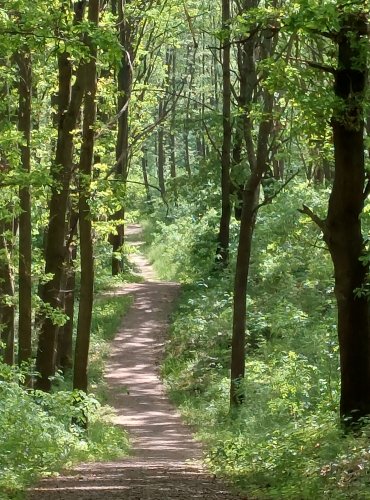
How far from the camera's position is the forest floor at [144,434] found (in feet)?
26.6

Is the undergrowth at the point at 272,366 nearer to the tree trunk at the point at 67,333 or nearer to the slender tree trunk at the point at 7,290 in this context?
the tree trunk at the point at 67,333

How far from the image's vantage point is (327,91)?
9.31 metres

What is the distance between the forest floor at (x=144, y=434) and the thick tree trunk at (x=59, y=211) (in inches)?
94.4

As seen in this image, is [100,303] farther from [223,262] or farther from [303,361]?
[303,361]

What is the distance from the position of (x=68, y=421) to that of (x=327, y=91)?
7.16 m

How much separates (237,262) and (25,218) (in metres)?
4.01

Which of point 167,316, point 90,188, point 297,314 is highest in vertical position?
point 90,188

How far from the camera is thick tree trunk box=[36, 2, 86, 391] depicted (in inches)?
537

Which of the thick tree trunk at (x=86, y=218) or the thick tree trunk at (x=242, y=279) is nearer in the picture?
the thick tree trunk at (x=86, y=218)

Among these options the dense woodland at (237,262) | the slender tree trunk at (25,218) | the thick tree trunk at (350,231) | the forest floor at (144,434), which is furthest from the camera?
the slender tree trunk at (25,218)

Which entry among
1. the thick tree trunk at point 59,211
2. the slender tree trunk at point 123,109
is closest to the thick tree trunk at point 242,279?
the slender tree trunk at point 123,109

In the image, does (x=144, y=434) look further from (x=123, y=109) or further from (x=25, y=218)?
(x=123, y=109)

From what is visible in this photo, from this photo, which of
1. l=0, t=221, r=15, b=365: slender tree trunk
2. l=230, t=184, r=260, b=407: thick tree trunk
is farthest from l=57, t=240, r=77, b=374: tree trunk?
l=230, t=184, r=260, b=407: thick tree trunk

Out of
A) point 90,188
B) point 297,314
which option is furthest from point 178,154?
point 90,188
